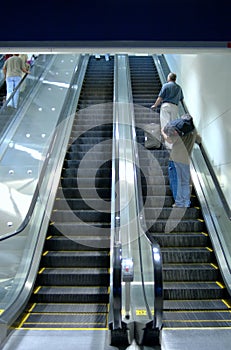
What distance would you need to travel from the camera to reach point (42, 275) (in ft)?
17.6

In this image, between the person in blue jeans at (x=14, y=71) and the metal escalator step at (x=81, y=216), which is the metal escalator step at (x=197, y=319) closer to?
the metal escalator step at (x=81, y=216)

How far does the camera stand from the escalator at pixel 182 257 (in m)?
4.68

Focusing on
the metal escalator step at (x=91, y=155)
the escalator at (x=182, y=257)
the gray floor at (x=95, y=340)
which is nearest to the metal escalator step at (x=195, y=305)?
the escalator at (x=182, y=257)

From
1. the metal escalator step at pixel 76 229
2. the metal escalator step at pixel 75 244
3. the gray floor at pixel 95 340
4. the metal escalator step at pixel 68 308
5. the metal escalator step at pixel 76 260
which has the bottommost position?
the gray floor at pixel 95 340

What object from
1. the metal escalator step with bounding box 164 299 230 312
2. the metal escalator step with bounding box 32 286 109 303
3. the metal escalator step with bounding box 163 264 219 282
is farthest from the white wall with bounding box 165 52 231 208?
the metal escalator step with bounding box 32 286 109 303

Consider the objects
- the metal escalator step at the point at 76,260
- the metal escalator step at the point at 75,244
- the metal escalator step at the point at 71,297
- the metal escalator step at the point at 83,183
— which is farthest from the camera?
the metal escalator step at the point at 83,183

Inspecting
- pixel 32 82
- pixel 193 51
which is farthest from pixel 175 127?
pixel 32 82

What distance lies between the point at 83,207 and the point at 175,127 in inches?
77.4

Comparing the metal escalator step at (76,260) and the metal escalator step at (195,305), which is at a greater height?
the metal escalator step at (76,260)

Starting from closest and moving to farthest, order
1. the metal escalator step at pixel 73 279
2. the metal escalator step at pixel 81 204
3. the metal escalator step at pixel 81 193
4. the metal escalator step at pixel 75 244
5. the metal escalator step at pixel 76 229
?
the metal escalator step at pixel 73 279 < the metal escalator step at pixel 75 244 < the metal escalator step at pixel 76 229 < the metal escalator step at pixel 81 204 < the metal escalator step at pixel 81 193

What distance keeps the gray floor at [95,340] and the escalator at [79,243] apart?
0.23 m

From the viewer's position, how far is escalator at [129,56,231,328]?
468 cm

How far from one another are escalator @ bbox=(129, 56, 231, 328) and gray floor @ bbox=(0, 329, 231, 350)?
0.81 feet
